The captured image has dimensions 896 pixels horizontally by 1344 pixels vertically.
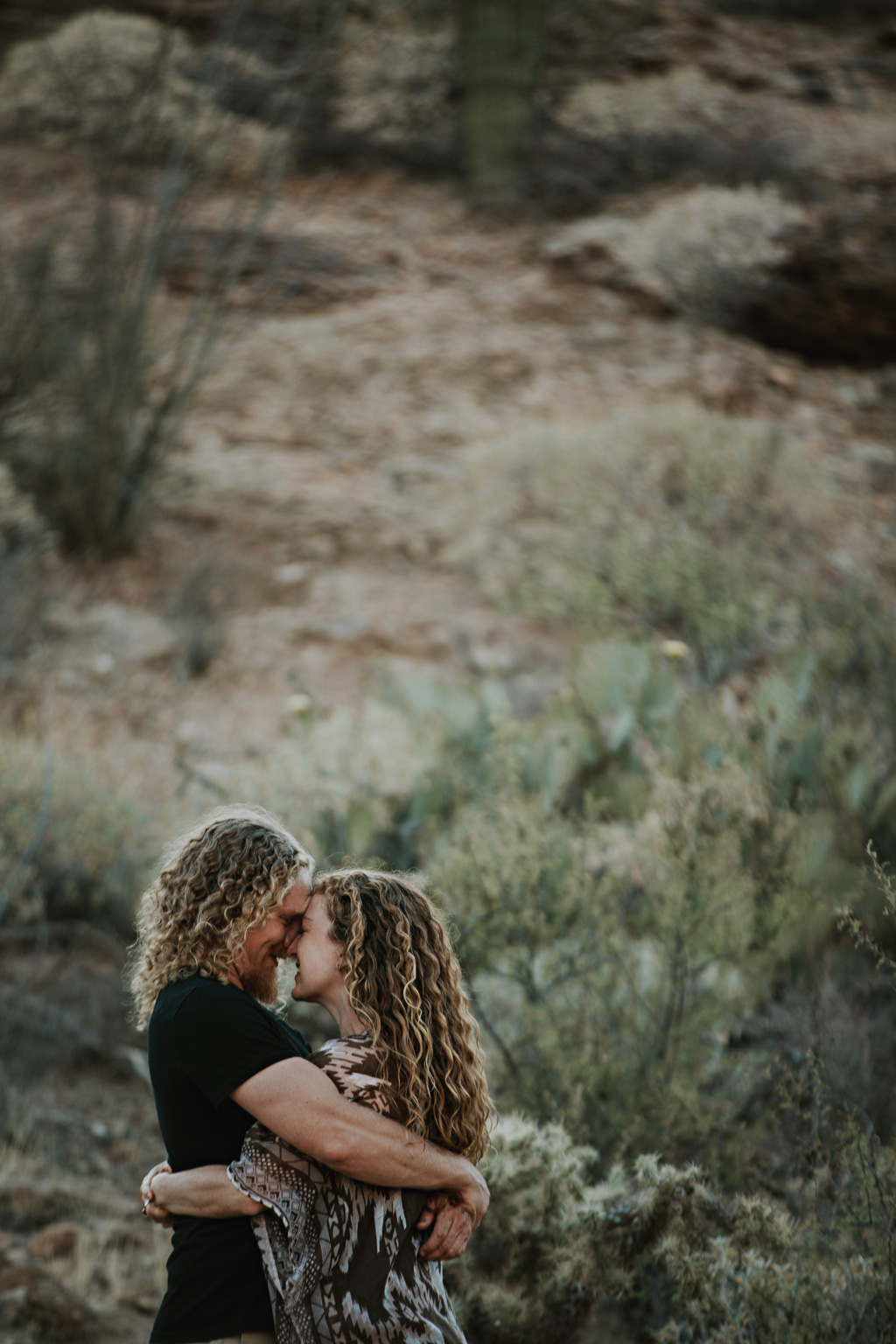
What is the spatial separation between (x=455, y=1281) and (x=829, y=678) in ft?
13.9

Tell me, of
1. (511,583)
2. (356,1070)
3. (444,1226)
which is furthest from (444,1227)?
(511,583)

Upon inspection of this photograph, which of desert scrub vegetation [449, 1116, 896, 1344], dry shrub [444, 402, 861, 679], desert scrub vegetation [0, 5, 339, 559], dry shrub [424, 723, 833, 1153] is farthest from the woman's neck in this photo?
desert scrub vegetation [0, 5, 339, 559]

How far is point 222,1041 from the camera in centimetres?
178

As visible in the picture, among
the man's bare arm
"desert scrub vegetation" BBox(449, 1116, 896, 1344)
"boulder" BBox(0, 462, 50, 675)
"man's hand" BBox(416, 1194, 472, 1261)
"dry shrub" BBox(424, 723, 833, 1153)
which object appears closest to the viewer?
the man's bare arm

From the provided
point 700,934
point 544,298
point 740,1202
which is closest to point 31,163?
point 544,298

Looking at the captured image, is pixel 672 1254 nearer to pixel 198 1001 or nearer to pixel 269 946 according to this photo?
pixel 269 946

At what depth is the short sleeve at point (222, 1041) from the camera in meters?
1.75

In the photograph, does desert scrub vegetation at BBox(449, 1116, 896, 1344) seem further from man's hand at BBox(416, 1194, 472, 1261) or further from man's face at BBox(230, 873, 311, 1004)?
man's face at BBox(230, 873, 311, 1004)

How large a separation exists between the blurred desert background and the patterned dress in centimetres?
93

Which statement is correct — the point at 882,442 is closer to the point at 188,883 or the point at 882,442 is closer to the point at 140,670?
the point at 140,670

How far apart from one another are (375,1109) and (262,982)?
13.3 inches

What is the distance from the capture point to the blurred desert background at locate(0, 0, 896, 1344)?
10.2 feet

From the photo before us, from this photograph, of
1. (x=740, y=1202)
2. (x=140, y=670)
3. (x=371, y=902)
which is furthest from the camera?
(x=140, y=670)

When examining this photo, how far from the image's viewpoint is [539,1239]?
2764 millimetres
